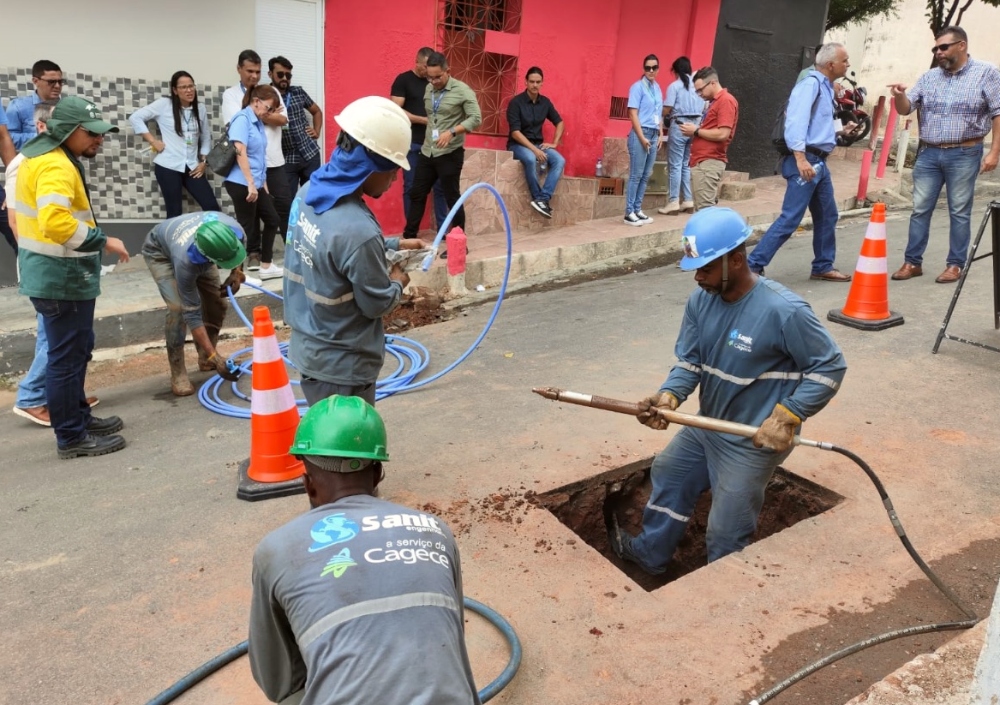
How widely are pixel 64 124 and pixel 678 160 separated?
298 inches

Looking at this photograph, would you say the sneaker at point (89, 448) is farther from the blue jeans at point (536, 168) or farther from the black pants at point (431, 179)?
the blue jeans at point (536, 168)

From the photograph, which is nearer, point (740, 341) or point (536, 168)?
point (740, 341)

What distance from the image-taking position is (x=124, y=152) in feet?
24.4

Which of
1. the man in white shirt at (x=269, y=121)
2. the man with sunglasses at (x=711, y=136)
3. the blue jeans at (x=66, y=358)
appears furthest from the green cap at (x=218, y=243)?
the man with sunglasses at (x=711, y=136)

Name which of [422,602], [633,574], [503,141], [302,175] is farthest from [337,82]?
[422,602]

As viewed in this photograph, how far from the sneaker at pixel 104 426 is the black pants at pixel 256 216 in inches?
110

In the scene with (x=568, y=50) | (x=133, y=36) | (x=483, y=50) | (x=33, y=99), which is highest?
(x=568, y=50)

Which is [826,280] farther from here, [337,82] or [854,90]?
[854,90]

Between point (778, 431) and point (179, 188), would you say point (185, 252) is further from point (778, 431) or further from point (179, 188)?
point (778, 431)

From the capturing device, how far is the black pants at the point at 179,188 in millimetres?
7314

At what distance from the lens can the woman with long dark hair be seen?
9.84 meters

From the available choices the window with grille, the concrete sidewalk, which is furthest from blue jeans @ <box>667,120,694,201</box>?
the window with grille

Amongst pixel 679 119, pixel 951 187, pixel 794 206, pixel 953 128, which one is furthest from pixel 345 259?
pixel 679 119

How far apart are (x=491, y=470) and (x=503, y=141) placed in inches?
262
